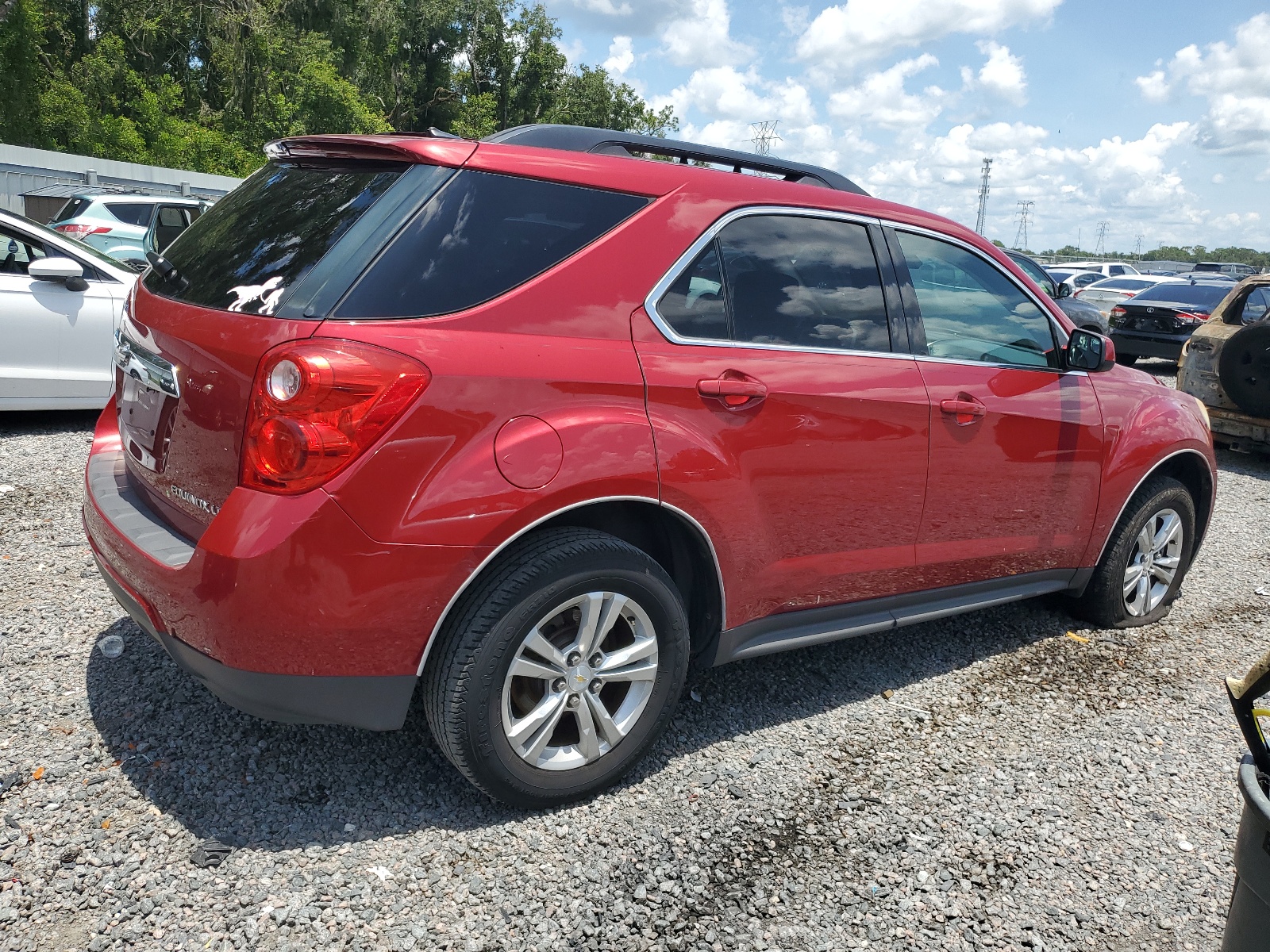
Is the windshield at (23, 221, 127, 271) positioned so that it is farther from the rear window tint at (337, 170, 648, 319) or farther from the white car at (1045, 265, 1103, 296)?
the white car at (1045, 265, 1103, 296)

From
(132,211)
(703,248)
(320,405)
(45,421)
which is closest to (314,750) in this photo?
(320,405)

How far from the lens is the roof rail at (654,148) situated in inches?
120

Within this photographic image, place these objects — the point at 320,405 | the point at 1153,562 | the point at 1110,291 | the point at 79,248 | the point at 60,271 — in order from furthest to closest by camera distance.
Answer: the point at 1110,291, the point at 79,248, the point at 60,271, the point at 1153,562, the point at 320,405

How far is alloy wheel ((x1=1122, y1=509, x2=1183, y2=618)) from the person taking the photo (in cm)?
466

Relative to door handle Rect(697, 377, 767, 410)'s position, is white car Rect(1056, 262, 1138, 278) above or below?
above

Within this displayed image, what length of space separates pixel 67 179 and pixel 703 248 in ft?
80.0

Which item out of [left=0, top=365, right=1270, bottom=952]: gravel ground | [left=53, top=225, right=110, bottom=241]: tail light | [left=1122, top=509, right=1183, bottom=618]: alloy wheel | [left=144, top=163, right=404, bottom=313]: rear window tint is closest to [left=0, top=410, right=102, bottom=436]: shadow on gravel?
[left=0, top=365, right=1270, bottom=952]: gravel ground

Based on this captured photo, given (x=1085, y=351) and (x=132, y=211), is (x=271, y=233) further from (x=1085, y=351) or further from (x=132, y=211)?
(x=132, y=211)

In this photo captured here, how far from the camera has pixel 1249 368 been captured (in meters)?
8.20

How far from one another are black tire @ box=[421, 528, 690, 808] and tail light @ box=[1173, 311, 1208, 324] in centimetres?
1528

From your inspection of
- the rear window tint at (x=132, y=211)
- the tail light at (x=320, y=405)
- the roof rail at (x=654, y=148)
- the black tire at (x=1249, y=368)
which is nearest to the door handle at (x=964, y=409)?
the roof rail at (x=654, y=148)

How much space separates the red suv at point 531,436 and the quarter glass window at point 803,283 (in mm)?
12

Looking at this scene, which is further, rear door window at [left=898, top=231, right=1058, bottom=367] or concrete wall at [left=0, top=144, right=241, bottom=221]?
concrete wall at [left=0, top=144, right=241, bottom=221]

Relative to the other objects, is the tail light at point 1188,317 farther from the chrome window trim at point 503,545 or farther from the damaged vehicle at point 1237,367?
the chrome window trim at point 503,545
